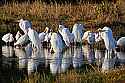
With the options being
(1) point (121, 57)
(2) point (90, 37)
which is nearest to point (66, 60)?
(1) point (121, 57)

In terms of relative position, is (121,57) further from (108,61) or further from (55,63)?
(55,63)

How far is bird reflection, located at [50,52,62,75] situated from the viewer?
11230 mm

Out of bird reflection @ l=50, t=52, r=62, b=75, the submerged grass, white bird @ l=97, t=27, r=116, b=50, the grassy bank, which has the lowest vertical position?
the submerged grass

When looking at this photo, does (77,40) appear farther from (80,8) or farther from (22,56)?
(80,8)

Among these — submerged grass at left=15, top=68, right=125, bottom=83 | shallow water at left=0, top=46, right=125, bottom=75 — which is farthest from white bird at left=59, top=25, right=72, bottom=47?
submerged grass at left=15, top=68, right=125, bottom=83

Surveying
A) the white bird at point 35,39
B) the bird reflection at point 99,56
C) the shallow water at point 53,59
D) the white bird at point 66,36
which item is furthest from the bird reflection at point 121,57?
the white bird at point 35,39

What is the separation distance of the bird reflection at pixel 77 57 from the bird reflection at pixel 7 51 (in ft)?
5.36

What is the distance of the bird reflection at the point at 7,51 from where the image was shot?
13.0 metres

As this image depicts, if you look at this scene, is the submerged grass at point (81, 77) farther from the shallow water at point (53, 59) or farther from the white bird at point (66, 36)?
the white bird at point (66, 36)

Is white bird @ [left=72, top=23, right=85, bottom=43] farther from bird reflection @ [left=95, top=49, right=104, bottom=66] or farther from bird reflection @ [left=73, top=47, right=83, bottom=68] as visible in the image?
bird reflection @ [left=95, top=49, right=104, bottom=66]

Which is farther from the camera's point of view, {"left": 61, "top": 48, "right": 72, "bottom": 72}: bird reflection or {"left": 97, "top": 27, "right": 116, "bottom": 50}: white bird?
{"left": 97, "top": 27, "right": 116, "bottom": 50}: white bird

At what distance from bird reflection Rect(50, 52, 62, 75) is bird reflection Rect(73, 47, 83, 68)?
1.18 feet

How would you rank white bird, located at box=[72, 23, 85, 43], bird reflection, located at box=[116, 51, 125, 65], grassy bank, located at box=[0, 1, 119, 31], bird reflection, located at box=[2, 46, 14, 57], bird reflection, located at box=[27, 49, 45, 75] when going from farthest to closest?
grassy bank, located at box=[0, 1, 119, 31], white bird, located at box=[72, 23, 85, 43], bird reflection, located at box=[2, 46, 14, 57], bird reflection, located at box=[116, 51, 125, 65], bird reflection, located at box=[27, 49, 45, 75]

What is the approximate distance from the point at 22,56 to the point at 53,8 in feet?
22.2
